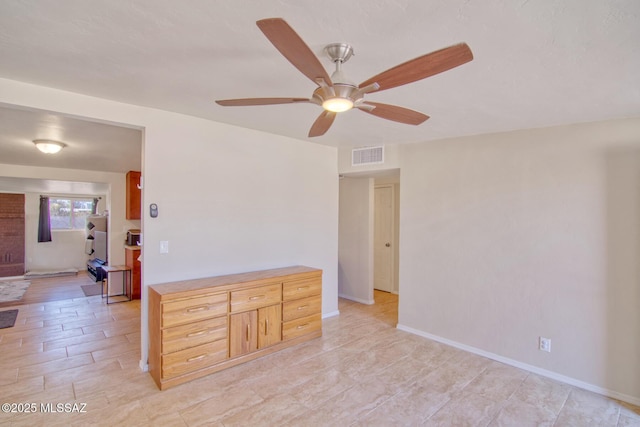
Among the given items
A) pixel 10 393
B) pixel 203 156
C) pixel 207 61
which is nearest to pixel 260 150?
pixel 203 156

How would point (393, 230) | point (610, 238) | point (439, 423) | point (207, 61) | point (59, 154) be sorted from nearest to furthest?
point (207, 61) < point (439, 423) < point (610, 238) < point (59, 154) < point (393, 230)

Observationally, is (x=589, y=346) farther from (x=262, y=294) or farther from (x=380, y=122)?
(x=262, y=294)

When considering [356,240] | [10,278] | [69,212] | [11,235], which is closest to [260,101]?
[356,240]

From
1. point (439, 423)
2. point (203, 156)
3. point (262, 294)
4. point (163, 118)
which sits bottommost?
point (439, 423)

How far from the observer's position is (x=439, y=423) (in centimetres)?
226

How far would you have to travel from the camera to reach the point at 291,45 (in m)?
1.27

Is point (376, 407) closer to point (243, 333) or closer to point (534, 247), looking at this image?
point (243, 333)

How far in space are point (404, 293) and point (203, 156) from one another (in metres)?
2.86

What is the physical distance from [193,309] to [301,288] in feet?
3.91

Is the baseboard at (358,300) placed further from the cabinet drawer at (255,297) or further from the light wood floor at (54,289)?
the light wood floor at (54,289)

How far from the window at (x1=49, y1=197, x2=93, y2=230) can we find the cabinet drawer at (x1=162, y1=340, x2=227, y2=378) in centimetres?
829

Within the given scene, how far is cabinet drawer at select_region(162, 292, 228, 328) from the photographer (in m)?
2.64

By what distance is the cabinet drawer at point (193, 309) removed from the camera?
2.64 metres

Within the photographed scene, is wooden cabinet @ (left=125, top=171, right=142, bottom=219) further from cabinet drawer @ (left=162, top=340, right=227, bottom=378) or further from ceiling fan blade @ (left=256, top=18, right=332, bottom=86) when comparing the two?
ceiling fan blade @ (left=256, top=18, right=332, bottom=86)
